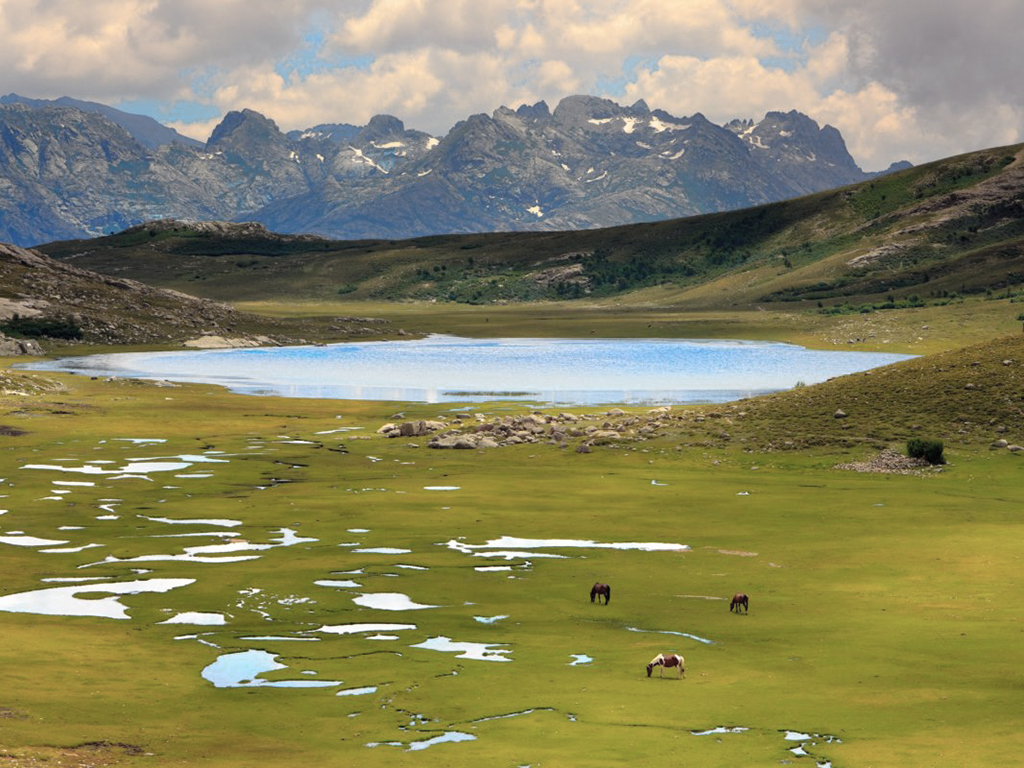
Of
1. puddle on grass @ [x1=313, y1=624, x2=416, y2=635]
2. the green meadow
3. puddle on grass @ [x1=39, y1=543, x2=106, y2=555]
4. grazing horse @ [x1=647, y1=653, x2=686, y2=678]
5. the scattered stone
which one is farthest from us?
the scattered stone

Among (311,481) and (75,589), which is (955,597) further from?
(311,481)

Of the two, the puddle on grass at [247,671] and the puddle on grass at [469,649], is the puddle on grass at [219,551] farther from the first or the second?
the puddle on grass at [469,649]

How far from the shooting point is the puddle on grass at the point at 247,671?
115ft

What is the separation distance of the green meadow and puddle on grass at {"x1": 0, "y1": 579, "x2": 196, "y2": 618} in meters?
0.67

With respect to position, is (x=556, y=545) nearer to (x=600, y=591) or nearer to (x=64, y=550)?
(x=600, y=591)

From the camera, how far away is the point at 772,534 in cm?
5959

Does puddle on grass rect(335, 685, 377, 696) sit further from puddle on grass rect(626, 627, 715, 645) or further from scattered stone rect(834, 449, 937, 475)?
scattered stone rect(834, 449, 937, 475)

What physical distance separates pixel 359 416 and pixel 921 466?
176 ft

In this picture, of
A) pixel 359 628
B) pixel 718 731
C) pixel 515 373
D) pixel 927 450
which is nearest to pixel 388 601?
pixel 359 628

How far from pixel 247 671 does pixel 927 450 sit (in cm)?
5686

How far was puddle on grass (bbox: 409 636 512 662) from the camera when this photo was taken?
3762cm

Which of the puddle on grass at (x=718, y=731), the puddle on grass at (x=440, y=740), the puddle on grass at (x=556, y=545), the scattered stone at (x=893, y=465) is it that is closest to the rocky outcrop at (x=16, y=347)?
the scattered stone at (x=893, y=465)

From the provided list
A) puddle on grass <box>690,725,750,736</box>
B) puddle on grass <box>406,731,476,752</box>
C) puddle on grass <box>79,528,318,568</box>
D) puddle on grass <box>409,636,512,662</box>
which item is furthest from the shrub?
puddle on grass <box>406,731,476,752</box>

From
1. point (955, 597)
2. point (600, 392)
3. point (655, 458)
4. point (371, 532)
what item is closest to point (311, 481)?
point (371, 532)
